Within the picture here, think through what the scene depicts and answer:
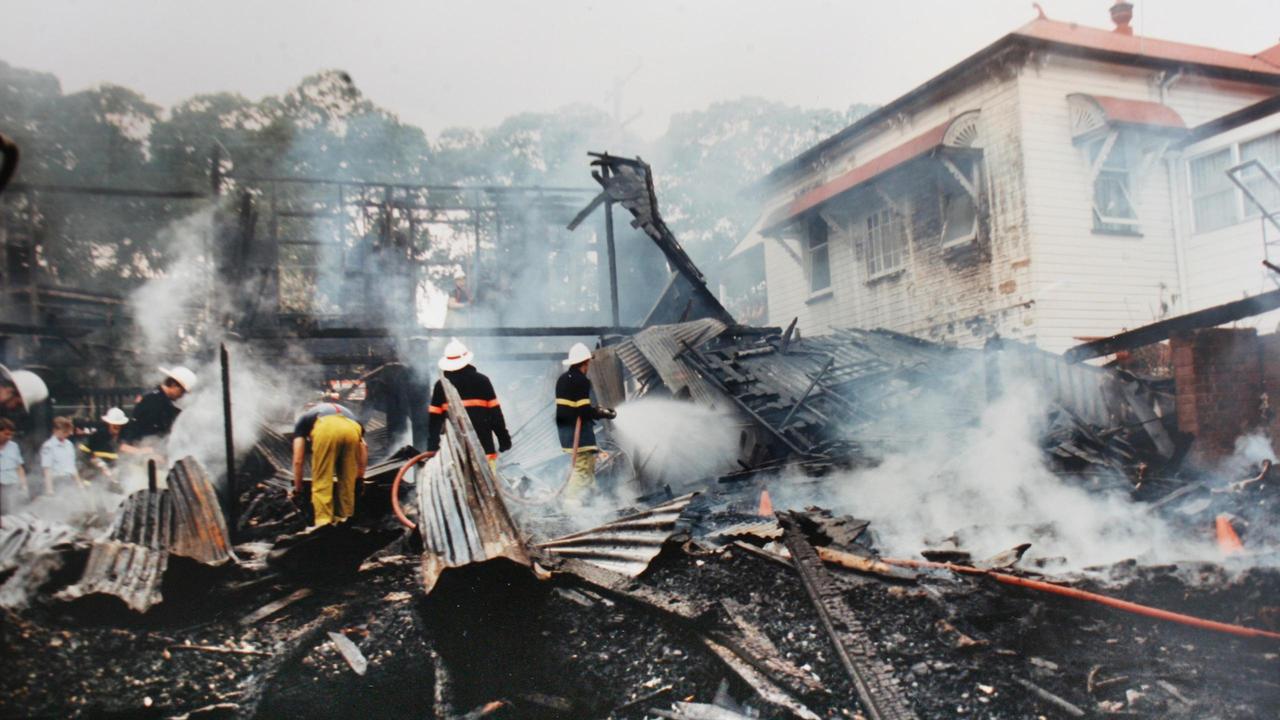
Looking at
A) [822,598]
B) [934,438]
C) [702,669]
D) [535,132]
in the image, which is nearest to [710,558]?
[822,598]

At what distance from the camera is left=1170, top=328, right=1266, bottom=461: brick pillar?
657cm

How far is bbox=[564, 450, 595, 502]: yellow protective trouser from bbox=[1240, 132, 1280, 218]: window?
1021 cm

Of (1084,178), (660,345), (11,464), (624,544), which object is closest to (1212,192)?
(1084,178)

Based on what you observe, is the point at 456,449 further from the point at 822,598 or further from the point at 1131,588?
the point at 1131,588

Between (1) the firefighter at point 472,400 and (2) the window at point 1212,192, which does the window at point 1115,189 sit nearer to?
(2) the window at point 1212,192

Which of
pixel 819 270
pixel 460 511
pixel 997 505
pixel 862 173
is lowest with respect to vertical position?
pixel 997 505

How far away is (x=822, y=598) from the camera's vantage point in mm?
4094

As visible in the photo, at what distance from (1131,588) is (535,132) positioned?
11067mm

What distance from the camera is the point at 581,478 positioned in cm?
743

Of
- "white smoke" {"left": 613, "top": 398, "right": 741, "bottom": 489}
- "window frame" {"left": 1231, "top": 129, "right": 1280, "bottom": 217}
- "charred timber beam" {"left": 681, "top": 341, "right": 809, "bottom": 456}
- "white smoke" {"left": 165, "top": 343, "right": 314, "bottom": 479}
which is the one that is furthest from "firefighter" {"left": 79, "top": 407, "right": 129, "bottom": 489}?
"window frame" {"left": 1231, "top": 129, "right": 1280, "bottom": 217}

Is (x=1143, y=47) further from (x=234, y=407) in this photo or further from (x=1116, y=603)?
(x=234, y=407)

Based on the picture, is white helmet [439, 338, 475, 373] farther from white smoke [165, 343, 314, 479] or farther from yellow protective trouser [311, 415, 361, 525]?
white smoke [165, 343, 314, 479]

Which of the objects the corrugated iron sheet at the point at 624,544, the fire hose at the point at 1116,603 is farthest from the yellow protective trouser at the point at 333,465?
the fire hose at the point at 1116,603

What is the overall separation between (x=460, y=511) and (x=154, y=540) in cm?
189
